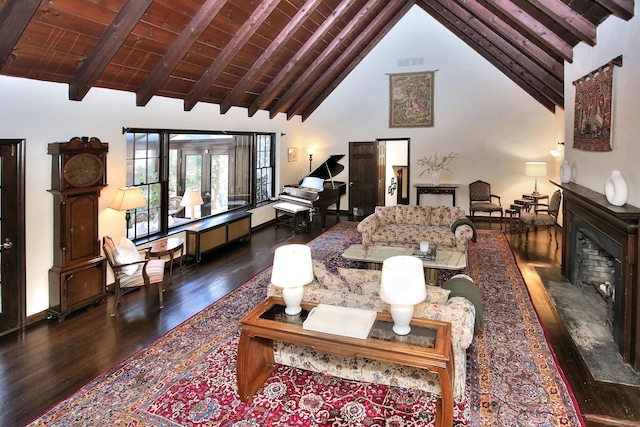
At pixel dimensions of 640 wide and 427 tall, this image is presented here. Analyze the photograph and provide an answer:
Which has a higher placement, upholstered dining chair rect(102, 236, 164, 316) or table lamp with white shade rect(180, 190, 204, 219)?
table lamp with white shade rect(180, 190, 204, 219)

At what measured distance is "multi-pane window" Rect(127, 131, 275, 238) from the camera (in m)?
6.32

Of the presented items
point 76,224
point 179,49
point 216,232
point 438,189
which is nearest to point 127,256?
point 76,224

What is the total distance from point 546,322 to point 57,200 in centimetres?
558

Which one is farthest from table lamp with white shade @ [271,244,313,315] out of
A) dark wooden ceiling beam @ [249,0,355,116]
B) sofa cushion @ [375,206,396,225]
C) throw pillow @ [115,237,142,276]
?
dark wooden ceiling beam @ [249,0,355,116]

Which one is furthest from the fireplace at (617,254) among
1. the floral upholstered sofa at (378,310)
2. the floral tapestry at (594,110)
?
the floral upholstered sofa at (378,310)

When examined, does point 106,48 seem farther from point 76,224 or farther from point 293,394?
point 293,394

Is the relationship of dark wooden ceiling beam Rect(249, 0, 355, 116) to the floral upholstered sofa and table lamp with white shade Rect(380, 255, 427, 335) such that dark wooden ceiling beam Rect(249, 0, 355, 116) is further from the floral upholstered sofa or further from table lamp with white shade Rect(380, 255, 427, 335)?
table lamp with white shade Rect(380, 255, 427, 335)

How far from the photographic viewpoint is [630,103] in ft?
12.4

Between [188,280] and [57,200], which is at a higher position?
[57,200]

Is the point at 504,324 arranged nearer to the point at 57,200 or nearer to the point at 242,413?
the point at 242,413

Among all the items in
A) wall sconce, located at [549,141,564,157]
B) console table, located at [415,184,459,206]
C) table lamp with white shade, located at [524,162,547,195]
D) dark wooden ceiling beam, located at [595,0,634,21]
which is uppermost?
dark wooden ceiling beam, located at [595,0,634,21]

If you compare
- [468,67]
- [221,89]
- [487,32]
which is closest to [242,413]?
[221,89]

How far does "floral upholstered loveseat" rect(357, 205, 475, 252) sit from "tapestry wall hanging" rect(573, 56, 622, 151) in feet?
6.80

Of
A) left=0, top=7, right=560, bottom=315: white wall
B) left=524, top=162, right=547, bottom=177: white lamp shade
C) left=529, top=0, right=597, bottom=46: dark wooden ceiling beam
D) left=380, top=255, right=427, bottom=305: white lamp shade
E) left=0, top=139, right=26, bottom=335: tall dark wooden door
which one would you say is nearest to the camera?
left=380, top=255, right=427, bottom=305: white lamp shade
